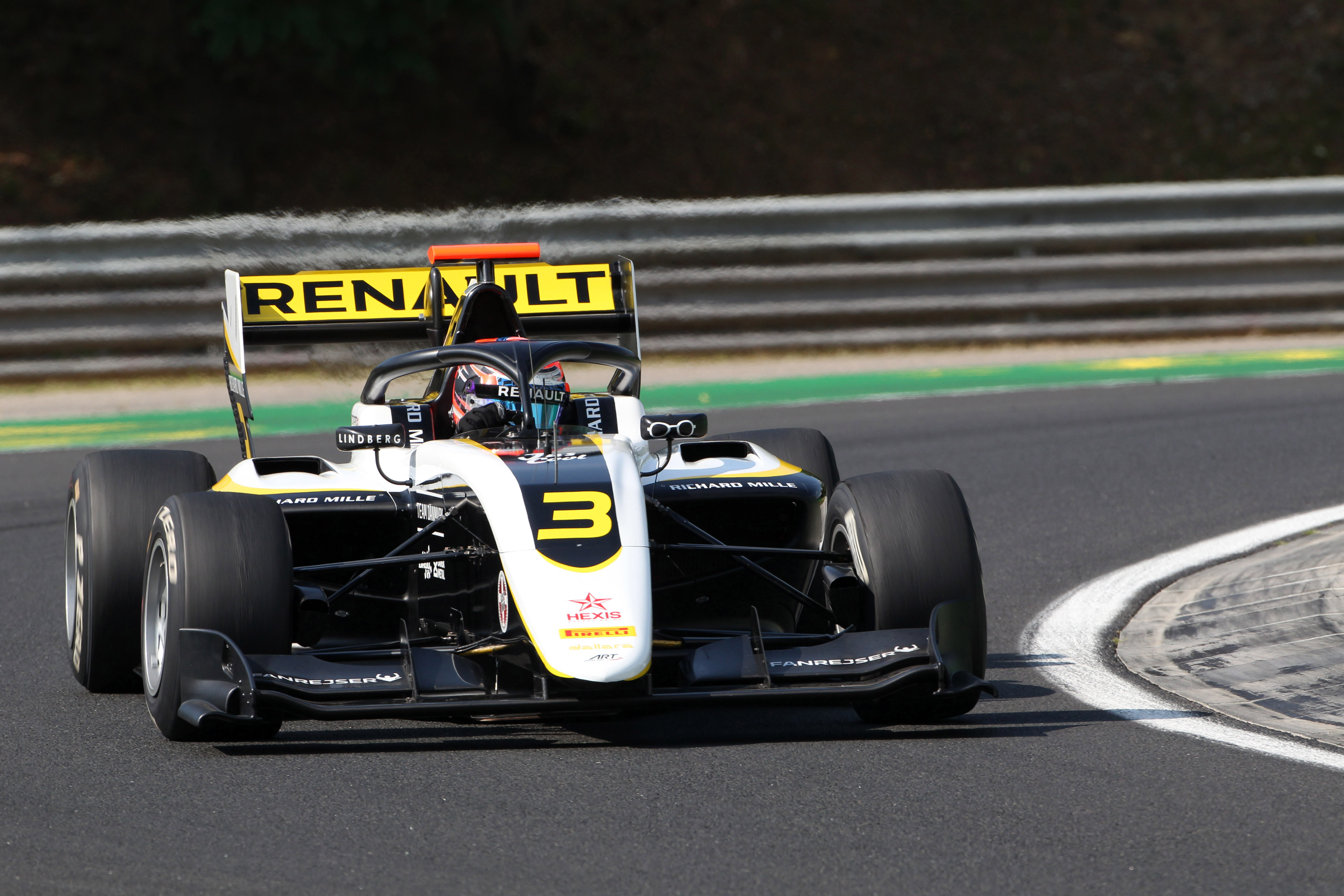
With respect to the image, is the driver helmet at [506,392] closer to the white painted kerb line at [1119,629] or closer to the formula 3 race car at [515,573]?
the formula 3 race car at [515,573]

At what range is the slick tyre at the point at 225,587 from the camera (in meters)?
5.39

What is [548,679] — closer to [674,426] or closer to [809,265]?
[674,426]

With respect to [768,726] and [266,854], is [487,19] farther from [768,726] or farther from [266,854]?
[266,854]

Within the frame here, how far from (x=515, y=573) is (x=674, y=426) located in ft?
3.34

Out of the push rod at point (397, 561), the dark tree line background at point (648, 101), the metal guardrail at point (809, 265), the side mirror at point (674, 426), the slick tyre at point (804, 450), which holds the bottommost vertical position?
the push rod at point (397, 561)

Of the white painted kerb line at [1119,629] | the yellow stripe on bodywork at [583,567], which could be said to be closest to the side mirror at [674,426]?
the yellow stripe on bodywork at [583,567]

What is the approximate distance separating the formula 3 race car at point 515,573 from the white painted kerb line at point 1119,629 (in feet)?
1.88

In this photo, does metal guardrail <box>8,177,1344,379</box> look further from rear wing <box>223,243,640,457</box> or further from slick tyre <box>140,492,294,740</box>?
slick tyre <box>140,492,294,740</box>

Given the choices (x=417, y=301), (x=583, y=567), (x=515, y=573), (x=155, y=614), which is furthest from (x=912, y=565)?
(x=417, y=301)

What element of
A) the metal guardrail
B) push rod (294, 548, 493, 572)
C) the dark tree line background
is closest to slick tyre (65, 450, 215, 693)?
push rod (294, 548, 493, 572)

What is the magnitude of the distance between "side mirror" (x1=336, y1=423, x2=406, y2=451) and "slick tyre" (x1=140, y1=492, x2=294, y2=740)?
46 centimetres

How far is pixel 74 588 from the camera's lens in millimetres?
6734

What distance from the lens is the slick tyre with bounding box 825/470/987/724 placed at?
5676 millimetres

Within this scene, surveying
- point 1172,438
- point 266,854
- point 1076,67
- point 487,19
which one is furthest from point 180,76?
point 266,854
